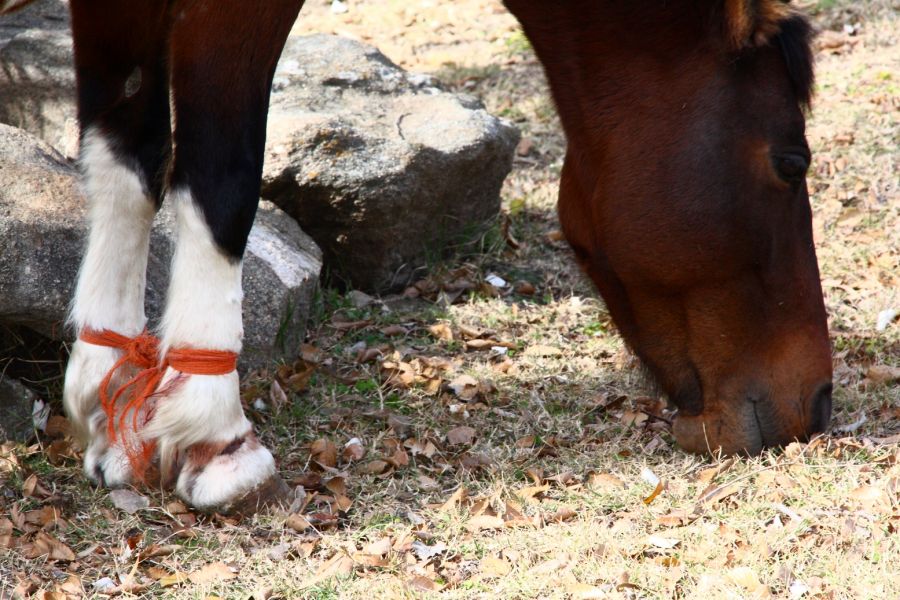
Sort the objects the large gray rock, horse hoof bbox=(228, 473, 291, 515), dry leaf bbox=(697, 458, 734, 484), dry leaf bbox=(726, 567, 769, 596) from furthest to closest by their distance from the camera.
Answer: the large gray rock
dry leaf bbox=(697, 458, 734, 484)
horse hoof bbox=(228, 473, 291, 515)
dry leaf bbox=(726, 567, 769, 596)

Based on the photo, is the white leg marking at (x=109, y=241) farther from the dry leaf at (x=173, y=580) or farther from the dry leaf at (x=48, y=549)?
the dry leaf at (x=173, y=580)

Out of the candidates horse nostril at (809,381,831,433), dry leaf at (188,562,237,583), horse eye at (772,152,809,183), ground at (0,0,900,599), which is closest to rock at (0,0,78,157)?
ground at (0,0,900,599)

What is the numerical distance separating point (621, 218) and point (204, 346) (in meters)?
1.25

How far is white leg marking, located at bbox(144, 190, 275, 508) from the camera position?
288cm

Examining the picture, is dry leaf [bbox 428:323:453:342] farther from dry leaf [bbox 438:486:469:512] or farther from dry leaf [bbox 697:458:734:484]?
dry leaf [bbox 697:458:734:484]

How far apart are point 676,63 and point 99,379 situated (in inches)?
77.7

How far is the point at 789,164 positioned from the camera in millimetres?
2904

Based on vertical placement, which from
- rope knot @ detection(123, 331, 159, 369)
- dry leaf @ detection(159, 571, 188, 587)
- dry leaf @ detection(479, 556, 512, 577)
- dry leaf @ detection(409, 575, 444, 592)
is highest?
rope knot @ detection(123, 331, 159, 369)

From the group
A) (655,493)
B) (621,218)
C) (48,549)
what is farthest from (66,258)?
(655,493)

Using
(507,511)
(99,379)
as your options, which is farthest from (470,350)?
(99,379)

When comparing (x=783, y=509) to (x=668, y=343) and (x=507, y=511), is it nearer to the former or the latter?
(x=668, y=343)

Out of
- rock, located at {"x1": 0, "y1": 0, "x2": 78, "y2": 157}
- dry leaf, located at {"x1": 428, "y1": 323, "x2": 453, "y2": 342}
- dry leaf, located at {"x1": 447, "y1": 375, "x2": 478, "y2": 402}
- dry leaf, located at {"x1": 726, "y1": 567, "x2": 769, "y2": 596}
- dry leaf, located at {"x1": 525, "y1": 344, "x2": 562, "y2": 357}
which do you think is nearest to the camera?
dry leaf, located at {"x1": 726, "y1": 567, "x2": 769, "y2": 596}

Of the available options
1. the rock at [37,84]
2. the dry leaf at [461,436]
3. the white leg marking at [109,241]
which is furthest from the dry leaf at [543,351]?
the rock at [37,84]

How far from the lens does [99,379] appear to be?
316cm
